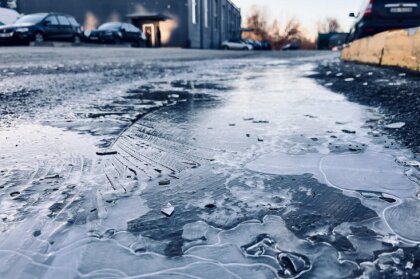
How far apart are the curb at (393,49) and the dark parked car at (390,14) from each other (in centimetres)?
55

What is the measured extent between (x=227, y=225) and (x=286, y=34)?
236 feet

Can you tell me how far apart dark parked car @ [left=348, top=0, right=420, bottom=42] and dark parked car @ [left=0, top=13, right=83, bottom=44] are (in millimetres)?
11056

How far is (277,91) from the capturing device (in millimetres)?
2980

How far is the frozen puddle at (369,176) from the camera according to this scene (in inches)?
30.8

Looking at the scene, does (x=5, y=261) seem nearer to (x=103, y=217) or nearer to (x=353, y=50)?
(x=103, y=217)

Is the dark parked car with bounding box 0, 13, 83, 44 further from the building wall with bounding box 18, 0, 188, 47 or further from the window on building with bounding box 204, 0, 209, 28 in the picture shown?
the window on building with bounding box 204, 0, 209, 28

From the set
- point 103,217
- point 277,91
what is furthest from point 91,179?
point 277,91

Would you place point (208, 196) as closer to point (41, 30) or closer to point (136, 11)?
point (41, 30)

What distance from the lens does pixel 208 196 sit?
36.0 inches

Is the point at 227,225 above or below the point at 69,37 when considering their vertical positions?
below

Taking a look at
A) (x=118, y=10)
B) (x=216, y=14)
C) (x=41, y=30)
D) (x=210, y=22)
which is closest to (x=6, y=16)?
(x=118, y=10)

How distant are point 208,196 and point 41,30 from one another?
537 inches

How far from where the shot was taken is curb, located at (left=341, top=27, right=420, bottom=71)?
3.50 meters

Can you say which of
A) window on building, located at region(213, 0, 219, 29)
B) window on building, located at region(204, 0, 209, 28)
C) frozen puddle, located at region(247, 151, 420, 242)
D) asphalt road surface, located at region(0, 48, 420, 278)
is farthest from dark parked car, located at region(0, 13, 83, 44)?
window on building, located at region(213, 0, 219, 29)
